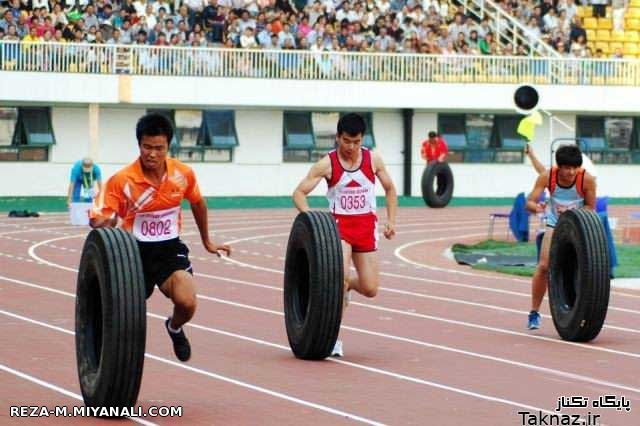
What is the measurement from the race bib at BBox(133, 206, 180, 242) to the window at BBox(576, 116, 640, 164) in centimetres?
3865

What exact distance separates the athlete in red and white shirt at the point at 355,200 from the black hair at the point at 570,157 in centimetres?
177

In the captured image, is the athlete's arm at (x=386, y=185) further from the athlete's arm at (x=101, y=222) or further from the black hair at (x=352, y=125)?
the athlete's arm at (x=101, y=222)

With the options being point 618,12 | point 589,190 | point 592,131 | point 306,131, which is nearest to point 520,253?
point 589,190

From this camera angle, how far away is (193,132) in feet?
150

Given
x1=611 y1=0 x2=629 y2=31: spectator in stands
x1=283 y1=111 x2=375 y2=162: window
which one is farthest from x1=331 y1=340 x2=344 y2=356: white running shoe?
x1=611 y1=0 x2=629 y2=31: spectator in stands

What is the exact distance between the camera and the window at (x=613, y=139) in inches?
1961

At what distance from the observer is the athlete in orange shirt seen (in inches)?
464

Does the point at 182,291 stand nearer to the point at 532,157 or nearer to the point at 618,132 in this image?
the point at 532,157

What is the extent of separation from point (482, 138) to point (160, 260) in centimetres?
3761

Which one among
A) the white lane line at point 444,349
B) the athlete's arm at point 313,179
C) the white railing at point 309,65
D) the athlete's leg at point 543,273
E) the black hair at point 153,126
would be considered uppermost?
the white railing at point 309,65

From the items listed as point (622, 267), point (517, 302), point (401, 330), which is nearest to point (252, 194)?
point (622, 267)

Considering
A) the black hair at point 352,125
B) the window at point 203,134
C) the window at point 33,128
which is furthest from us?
the window at point 203,134

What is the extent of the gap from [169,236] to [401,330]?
5025 millimetres

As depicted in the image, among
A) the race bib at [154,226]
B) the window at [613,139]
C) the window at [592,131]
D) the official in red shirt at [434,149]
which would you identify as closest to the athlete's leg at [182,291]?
the race bib at [154,226]
